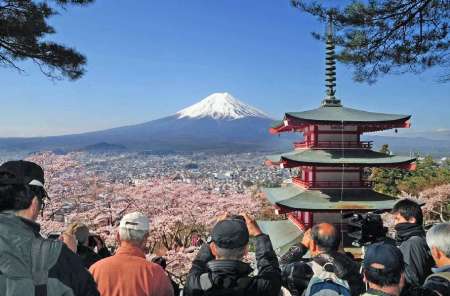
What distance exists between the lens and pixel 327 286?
8.53ft

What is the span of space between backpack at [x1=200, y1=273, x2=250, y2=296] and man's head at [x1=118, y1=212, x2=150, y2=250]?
57 centimetres

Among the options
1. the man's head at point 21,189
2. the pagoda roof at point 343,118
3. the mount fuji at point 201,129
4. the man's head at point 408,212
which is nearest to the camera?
the man's head at point 21,189

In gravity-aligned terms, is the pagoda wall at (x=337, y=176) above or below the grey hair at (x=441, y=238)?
below

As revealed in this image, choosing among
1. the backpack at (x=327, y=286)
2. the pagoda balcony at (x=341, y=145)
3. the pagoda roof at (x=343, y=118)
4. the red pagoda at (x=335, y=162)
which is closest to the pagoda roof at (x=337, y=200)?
the red pagoda at (x=335, y=162)

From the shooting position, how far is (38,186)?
1.95 metres

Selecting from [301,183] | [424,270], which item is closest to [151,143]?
[301,183]

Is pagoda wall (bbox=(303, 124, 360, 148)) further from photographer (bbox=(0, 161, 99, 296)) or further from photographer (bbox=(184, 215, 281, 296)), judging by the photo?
photographer (bbox=(0, 161, 99, 296))

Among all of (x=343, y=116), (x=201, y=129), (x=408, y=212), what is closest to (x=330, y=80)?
(x=343, y=116)

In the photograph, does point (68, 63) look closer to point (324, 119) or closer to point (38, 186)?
point (324, 119)

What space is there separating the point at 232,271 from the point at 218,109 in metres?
166

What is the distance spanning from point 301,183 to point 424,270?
8.91 m

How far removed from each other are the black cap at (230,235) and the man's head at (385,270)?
0.74 m

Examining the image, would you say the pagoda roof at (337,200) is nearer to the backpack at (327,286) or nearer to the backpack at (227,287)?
the backpack at (327,286)

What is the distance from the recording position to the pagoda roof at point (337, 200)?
34.8 feet
